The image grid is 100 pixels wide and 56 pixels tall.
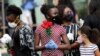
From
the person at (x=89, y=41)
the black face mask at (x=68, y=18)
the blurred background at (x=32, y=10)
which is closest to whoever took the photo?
the person at (x=89, y=41)

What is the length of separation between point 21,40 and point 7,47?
77 centimetres

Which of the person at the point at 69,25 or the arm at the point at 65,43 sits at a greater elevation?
the person at the point at 69,25

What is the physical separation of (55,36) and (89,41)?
25.9 inches

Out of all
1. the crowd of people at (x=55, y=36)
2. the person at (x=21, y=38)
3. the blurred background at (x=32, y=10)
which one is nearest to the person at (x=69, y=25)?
the crowd of people at (x=55, y=36)

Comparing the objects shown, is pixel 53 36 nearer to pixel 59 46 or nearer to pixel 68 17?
pixel 59 46

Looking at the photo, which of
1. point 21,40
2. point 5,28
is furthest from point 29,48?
point 5,28

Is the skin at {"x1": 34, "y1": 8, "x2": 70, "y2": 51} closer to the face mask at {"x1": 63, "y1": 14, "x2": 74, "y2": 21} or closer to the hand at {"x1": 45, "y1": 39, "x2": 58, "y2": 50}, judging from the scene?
the hand at {"x1": 45, "y1": 39, "x2": 58, "y2": 50}

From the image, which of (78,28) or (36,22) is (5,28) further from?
(78,28)

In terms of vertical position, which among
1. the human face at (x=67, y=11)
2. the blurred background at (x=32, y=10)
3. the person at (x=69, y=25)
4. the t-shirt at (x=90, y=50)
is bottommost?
the t-shirt at (x=90, y=50)

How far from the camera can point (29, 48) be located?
894cm

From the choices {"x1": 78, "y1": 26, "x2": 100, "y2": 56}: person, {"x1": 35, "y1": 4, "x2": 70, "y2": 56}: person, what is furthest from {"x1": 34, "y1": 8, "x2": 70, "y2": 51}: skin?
{"x1": 78, "y1": 26, "x2": 100, "y2": 56}: person

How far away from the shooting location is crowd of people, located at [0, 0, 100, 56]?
8.60 meters

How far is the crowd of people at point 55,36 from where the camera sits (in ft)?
28.2

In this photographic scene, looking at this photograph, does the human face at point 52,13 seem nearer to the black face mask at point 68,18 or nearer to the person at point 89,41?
the black face mask at point 68,18
